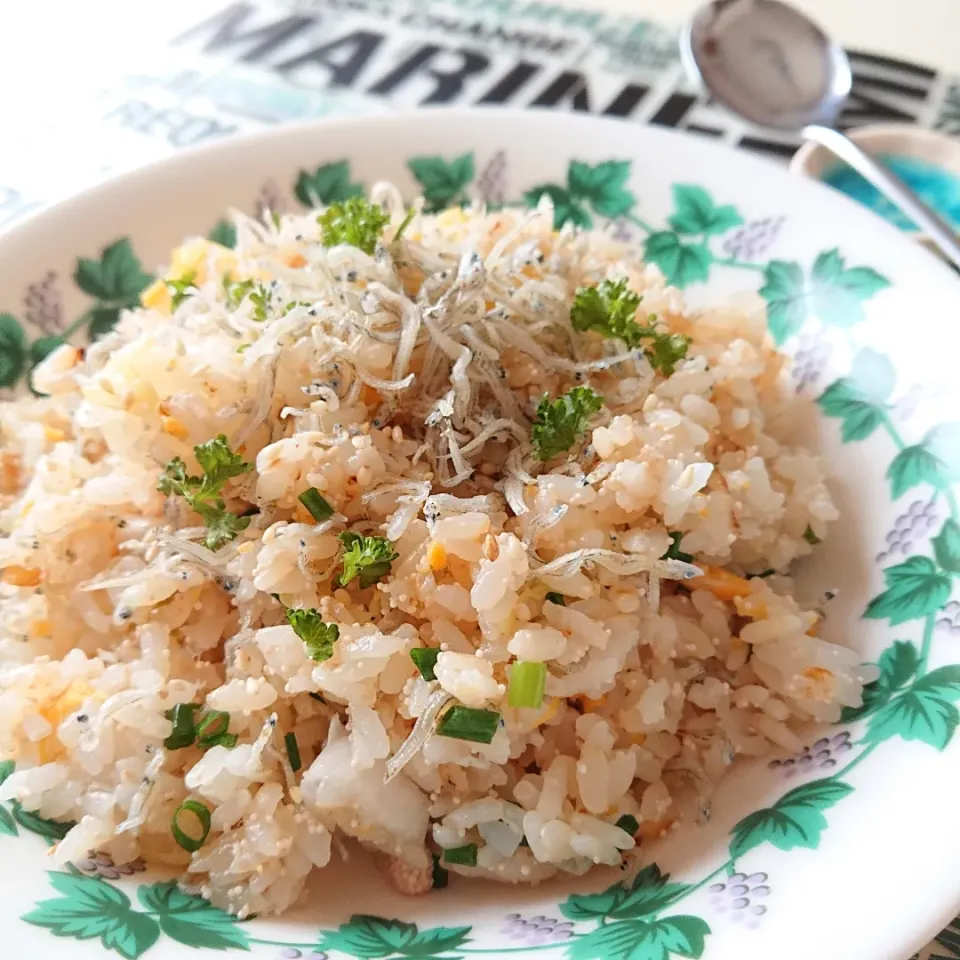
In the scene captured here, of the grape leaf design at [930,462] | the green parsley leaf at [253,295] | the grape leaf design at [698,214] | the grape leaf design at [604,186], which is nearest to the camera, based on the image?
the grape leaf design at [930,462]

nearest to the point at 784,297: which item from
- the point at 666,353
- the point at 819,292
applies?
the point at 819,292

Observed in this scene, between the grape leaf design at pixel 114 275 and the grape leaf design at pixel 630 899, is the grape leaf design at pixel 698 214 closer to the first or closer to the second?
the grape leaf design at pixel 114 275

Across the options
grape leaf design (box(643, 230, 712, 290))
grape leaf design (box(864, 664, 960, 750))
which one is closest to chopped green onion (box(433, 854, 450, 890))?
grape leaf design (box(864, 664, 960, 750))

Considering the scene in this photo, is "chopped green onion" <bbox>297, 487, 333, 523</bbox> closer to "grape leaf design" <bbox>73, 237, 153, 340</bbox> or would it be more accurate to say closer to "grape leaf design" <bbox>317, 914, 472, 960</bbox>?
"grape leaf design" <bbox>317, 914, 472, 960</bbox>

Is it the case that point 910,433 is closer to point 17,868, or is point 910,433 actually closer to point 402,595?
point 402,595

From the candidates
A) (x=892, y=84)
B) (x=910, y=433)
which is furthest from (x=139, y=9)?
(x=910, y=433)

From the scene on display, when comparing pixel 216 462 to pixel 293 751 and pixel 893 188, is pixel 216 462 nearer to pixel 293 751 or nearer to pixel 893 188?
pixel 293 751

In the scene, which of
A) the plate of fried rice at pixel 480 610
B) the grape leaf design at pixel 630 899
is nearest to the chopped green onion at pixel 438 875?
the plate of fried rice at pixel 480 610
